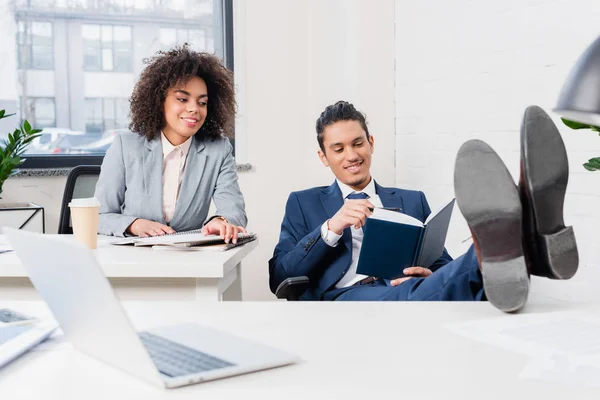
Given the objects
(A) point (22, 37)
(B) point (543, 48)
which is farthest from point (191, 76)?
(A) point (22, 37)

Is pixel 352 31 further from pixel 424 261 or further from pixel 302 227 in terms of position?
pixel 424 261

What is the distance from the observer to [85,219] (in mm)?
1979

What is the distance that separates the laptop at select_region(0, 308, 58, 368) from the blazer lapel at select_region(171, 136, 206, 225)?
125 centimetres

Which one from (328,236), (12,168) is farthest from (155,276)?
(12,168)

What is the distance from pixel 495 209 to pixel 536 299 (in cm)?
31

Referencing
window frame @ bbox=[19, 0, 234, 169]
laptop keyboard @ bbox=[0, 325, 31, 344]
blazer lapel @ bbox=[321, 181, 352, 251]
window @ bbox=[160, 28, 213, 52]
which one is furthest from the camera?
window @ bbox=[160, 28, 213, 52]

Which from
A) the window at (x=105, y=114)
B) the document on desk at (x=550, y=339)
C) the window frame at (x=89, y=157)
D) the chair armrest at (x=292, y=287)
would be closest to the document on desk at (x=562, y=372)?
the document on desk at (x=550, y=339)

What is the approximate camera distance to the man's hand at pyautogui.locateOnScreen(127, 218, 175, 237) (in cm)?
228

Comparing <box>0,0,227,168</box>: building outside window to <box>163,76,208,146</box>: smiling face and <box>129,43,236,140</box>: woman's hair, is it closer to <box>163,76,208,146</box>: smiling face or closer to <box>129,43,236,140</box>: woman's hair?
<box>129,43,236,140</box>: woman's hair

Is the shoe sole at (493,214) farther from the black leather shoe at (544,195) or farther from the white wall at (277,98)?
the white wall at (277,98)

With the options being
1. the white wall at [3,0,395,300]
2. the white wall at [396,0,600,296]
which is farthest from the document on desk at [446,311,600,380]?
the white wall at [3,0,395,300]

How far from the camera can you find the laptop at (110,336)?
834 millimetres

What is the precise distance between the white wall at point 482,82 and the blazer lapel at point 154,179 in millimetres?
1221

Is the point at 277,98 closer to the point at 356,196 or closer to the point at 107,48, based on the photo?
the point at 107,48
